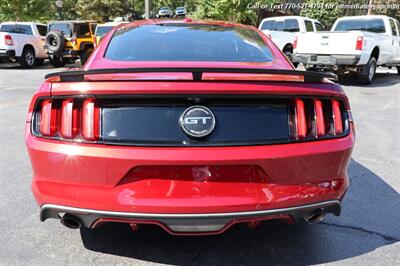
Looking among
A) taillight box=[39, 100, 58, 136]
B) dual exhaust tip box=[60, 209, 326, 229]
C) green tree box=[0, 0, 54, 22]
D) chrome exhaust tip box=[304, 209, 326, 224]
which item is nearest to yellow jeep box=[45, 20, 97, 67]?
green tree box=[0, 0, 54, 22]

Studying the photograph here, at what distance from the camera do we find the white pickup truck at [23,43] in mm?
15688

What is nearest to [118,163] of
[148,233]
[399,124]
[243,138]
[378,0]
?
[243,138]

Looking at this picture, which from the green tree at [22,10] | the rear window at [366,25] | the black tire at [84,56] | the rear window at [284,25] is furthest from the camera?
the green tree at [22,10]

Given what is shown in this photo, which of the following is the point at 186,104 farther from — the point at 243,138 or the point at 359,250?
the point at 359,250

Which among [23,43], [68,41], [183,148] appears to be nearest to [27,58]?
[23,43]

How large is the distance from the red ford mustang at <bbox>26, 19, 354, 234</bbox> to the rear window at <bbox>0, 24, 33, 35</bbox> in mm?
16322

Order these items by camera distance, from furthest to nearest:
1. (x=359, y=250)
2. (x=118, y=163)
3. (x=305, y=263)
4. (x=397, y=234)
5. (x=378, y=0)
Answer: (x=378, y=0) → (x=397, y=234) → (x=359, y=250) → (x=305, y=263) → (x=118, y=163)

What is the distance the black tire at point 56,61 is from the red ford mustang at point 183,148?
15.7m

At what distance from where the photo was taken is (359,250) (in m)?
3.02

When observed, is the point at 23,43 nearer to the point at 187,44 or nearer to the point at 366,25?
the point at 366,25

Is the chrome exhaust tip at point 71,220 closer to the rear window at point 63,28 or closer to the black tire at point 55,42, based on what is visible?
the black tire at point 55,42

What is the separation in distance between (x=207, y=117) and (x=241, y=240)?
1.17 m

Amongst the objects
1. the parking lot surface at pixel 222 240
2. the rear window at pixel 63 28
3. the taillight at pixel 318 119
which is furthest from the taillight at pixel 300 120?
the rear window at pixel 63 28

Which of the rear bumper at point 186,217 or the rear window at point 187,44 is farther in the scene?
the rear window at point 187,44
